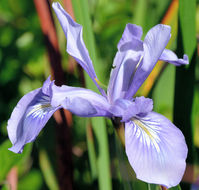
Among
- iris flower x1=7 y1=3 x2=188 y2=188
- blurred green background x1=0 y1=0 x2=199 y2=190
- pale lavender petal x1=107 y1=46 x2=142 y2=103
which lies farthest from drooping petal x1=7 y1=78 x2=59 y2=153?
blurred green background x1=0 y1=0 x2=199 y2=190

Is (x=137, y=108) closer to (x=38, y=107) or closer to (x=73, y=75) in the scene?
(x=38, y=107)

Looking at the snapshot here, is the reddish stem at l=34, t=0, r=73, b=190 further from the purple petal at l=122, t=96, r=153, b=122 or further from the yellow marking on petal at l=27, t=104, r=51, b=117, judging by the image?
the purple petal at l=122, t=96, r=153, b=122

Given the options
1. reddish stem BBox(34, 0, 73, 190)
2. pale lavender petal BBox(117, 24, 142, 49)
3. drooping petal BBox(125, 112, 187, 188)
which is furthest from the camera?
reddish stem BBox(34, 0, 73, 190)

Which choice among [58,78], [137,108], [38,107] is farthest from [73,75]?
[137,108]

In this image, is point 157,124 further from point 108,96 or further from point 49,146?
point 49,146

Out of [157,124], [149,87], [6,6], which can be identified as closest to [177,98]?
[149,87]

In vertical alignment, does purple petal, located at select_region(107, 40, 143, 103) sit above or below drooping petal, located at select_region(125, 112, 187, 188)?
above

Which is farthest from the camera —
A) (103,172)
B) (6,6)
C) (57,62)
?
(6,6)

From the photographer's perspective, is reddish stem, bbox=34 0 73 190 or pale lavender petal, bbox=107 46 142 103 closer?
pale lavender petal, bbox=107 46 142 103
